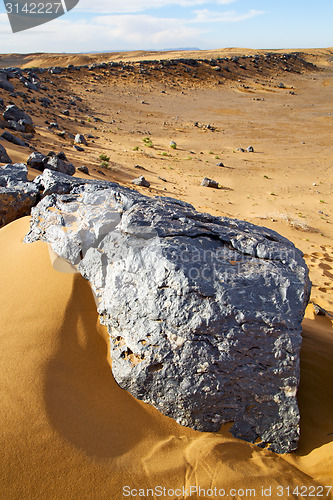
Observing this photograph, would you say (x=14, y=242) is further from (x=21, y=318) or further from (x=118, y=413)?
(x=118, y=413)

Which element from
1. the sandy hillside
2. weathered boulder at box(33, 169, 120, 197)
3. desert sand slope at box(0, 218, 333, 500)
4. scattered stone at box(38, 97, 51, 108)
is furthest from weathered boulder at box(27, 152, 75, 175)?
scattered stone at box(38, 97, 51, 108)

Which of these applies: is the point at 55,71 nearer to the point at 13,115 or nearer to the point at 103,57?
the point at 103,57

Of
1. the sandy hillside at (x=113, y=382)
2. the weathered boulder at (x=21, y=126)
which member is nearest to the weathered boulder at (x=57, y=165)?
the sandy hillside at (x=113, y=382)

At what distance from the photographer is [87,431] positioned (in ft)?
8.09

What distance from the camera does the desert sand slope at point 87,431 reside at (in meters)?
2.25

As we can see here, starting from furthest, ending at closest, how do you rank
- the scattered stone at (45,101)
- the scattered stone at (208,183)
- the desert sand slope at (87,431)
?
the scattered stone at (45,101) < the scattered stone at (208,183) < the desert sand slope at (87,431)

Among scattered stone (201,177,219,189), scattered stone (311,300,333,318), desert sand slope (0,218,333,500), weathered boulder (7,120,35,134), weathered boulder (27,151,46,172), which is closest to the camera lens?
desert sand slope (0,218,333,500)

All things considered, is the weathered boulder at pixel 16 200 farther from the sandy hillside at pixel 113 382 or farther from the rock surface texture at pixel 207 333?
the rock surface texture at pixel 207 333

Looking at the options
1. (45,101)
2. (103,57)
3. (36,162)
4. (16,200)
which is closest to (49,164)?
(36,162)

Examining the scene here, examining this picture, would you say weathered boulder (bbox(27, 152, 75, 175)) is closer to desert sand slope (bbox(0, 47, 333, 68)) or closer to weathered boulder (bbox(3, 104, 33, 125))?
weathered boulder (bbox(3, 104, 33, 125))

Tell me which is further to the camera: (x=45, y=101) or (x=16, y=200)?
(x=45, y=101)

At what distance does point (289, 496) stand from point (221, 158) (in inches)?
593

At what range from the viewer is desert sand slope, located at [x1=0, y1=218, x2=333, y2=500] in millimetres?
2246

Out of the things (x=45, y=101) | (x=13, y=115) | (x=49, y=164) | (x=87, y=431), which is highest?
(x=45, y=101)
